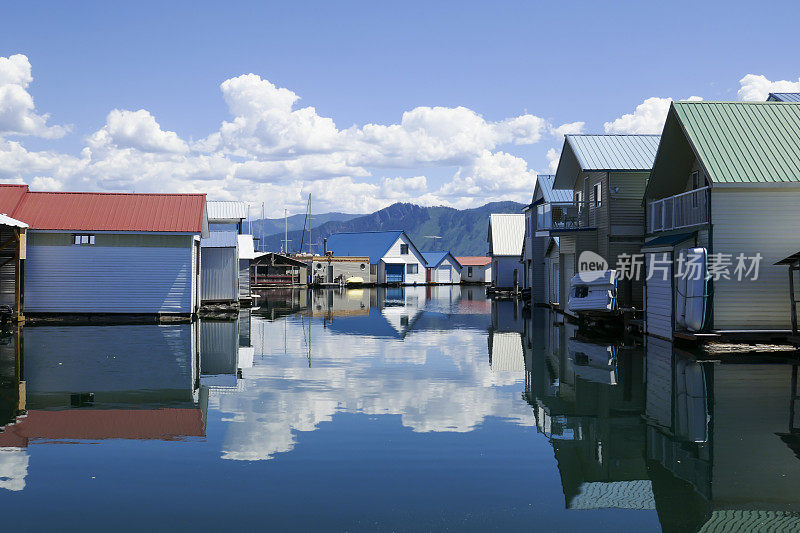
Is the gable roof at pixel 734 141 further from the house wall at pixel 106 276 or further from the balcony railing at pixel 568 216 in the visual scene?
the house wall at pixel 106 276

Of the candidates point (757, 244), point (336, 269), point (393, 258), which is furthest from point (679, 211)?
point (393, 258)

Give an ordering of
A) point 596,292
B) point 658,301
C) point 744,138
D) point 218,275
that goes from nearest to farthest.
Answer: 1. point 744,138
2. point 658,301
3. point 596,292
4. point 218,275

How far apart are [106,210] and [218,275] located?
6.47m

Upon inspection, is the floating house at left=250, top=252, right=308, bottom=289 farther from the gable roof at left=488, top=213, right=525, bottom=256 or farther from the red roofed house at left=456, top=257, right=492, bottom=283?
the red roofed house at left=456, top=257, right=492, bottom=283

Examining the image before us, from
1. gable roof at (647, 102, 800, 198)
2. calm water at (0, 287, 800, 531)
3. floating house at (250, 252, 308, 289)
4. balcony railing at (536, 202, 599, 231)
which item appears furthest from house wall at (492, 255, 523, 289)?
calm water at (0, 287, 800, 531)

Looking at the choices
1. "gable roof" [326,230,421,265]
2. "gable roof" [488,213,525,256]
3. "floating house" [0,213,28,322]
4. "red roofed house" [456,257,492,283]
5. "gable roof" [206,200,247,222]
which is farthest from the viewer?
"red roofed house" [456,257,492,283]

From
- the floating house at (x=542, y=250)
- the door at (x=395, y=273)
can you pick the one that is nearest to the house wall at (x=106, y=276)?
the floating house at (x=542, y=250)

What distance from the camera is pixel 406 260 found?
277 feet

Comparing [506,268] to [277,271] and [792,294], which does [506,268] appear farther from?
[792,294]

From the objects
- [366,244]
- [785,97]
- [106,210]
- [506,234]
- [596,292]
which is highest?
[785,97]

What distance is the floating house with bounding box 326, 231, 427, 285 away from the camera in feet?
273

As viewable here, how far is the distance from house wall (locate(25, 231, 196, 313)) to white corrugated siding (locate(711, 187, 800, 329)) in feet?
67.4

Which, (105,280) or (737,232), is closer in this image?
(737,232)

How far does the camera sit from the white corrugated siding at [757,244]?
71.6 ft
